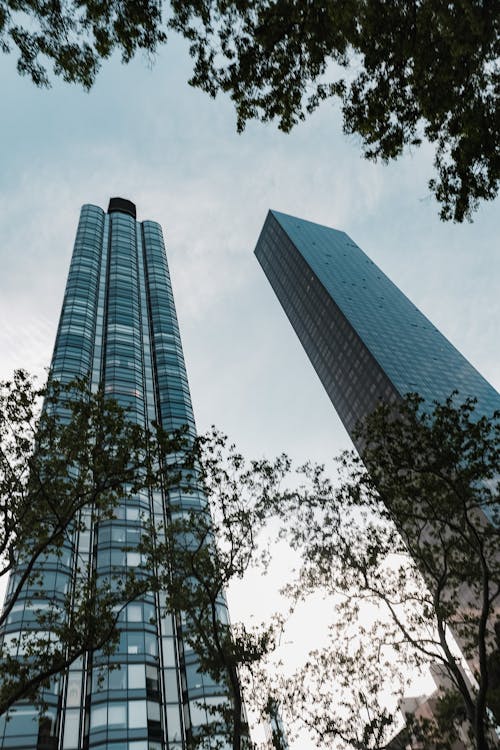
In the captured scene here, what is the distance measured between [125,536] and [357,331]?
70.1 meters

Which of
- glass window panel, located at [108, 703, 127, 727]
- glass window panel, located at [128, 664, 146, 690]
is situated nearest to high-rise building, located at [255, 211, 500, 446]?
glass window panel, located at [128, 664, 146, 690]

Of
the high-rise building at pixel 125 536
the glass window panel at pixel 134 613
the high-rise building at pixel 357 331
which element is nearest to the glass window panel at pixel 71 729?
the high-rise building at pixel 125 536

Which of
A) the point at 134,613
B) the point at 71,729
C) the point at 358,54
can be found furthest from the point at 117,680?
the point at 358,54

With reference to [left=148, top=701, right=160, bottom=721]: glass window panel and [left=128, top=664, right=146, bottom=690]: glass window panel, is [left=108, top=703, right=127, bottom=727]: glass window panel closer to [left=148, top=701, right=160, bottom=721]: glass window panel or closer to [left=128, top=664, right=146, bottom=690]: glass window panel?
[left=128, top=664, right=146, bottom=690]: glass window panel

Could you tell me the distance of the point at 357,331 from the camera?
97.9m

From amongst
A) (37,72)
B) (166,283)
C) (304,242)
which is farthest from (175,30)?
(304,242)

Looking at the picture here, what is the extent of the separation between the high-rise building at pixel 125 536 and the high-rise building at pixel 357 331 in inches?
1650

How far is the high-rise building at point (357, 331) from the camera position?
92.9m

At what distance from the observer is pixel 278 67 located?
42.9ft

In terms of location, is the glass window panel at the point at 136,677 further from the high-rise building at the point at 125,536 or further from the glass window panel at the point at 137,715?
the glass window panel at the point at 137,715

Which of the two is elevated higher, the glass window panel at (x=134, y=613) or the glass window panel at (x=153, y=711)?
the glass window panel at (x=134, y=613)

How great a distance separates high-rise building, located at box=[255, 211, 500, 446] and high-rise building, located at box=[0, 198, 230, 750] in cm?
4191

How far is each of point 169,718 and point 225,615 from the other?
8947 mm

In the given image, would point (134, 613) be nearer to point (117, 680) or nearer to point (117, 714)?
point (117, 680)
